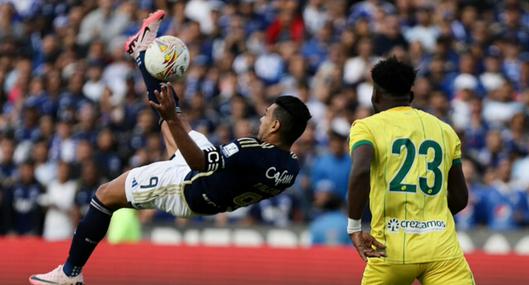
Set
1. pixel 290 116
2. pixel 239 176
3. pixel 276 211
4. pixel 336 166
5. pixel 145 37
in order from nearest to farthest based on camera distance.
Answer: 1. pixel 239 176
2. pixel 290 116
3. pixel 145 37
4. pixel 336 166
5. pixel 276 211

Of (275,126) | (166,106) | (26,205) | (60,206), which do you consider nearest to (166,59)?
(166,106)

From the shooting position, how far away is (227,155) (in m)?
8.42

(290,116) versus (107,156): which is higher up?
(290,116)

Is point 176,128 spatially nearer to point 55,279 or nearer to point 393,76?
point 393,76

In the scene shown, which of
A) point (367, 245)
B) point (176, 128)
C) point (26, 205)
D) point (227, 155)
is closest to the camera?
point (367, 245)

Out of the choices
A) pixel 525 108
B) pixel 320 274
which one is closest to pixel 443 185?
pixel 320 274

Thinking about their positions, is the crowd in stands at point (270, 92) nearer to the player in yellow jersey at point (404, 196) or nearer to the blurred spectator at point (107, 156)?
the blurred spectator at point (107, 156)

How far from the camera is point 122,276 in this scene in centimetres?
1291

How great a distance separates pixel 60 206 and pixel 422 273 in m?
8.64

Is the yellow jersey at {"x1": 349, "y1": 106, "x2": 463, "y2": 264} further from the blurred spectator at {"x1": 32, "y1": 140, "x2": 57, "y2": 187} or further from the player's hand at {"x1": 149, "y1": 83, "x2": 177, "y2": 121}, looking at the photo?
the blurred spectator at {"x1": 32, "y1": 140, "x2": 57, "y2": 187}

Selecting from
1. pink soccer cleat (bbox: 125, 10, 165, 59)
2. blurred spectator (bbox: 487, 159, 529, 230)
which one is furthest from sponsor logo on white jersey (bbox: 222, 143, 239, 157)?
blurred spectator (bbox: 487, 159, 529, 230)

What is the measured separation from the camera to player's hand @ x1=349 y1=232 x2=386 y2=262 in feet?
24.7

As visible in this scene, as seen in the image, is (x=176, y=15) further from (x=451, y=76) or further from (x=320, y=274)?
(x=320, y=274)

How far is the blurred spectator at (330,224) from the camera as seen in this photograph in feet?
42.5
